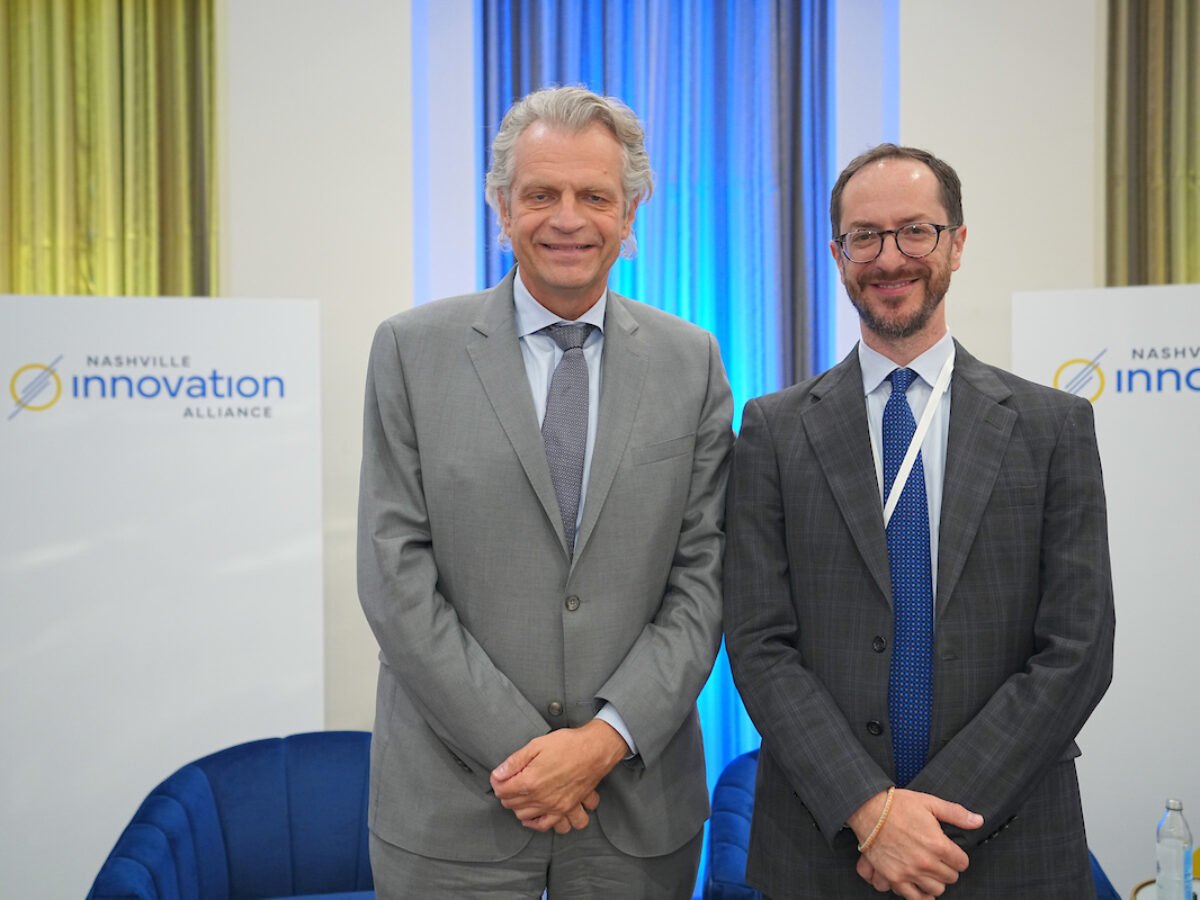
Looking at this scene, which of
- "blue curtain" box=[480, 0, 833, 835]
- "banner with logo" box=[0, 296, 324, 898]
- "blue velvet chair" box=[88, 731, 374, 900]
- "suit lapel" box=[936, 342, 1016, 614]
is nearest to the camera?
"suit lapel" box=[936, 342, 1016, 614]

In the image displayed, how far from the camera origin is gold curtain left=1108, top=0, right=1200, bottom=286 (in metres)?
3.87

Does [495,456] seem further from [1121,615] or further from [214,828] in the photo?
[1121,615]

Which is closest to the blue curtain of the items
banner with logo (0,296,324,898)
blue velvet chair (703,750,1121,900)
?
blue velvet chair (703,750,1121,900)

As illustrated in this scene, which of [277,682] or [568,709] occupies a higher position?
[568,709]

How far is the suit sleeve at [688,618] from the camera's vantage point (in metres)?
1.71

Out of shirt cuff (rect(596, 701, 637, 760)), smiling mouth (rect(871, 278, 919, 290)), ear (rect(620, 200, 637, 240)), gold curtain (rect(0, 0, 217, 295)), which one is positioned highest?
gold curtain (rect(0, 0, 217, 295))

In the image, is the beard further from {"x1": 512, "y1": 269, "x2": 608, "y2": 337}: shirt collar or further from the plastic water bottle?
the plastic water bottle

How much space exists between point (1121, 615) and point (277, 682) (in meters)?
2.69

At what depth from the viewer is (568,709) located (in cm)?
174

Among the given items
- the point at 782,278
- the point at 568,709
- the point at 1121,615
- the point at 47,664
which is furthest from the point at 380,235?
the point at 1121,615

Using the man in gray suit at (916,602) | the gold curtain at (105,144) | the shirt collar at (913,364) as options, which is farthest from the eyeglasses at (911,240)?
the gold curtain at (105,144)

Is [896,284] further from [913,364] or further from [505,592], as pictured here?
[505,592]

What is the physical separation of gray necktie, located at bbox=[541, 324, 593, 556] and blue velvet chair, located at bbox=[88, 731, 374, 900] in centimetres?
168

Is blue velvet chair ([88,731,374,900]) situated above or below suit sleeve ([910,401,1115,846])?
below
